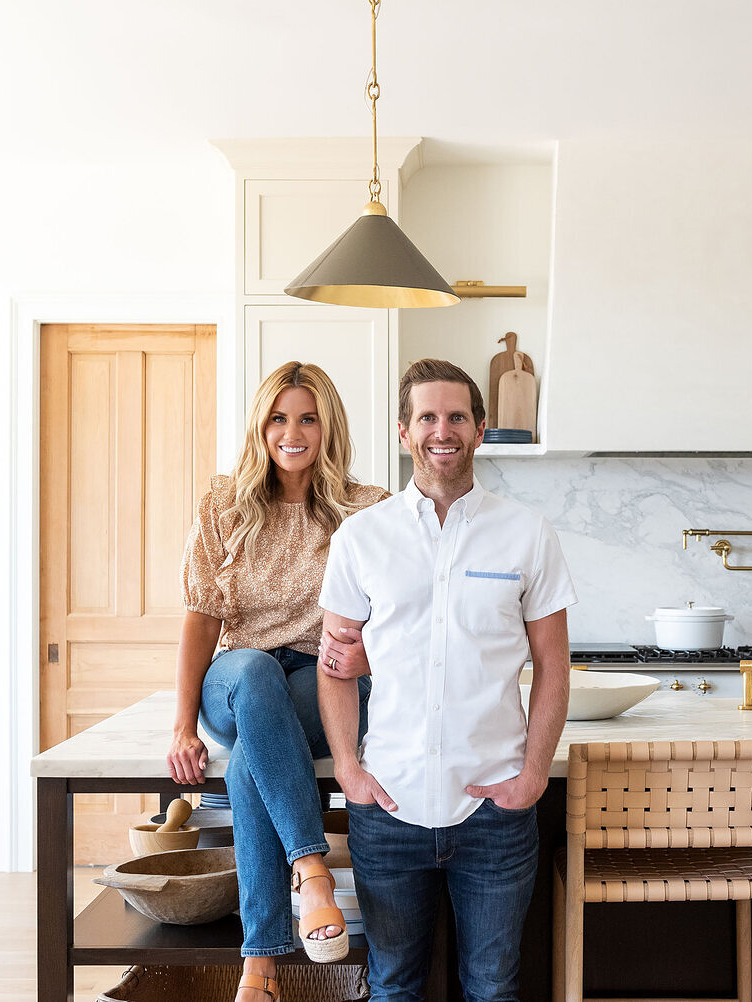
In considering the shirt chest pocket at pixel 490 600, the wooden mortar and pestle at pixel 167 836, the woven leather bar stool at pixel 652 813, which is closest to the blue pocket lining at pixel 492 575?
the shirt chest pocket at pixel 490 600

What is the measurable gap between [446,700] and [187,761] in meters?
0.52

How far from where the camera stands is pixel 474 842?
171cm

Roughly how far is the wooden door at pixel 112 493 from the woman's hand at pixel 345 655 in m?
2.55

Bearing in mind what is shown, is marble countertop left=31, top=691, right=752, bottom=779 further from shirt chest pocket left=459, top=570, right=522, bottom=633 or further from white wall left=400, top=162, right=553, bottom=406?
white wall left=400, top=162, right=553, bottom=406

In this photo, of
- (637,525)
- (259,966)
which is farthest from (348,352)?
(259,966)

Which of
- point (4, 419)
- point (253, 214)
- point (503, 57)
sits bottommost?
point (4, 419)

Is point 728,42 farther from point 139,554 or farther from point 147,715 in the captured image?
point 139,554

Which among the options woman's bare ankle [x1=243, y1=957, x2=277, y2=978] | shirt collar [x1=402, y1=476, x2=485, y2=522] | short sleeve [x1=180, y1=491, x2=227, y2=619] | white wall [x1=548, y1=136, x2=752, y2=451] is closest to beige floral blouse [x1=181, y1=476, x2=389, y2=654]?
short sleeve [x1=180, y1=491, x2=227, y2=619]

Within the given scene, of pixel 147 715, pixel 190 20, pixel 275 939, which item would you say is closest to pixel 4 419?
pixel 190 20

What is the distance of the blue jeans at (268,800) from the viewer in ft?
5.82

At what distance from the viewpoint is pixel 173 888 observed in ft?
6.30

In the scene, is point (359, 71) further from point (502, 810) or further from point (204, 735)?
point (502, 810)

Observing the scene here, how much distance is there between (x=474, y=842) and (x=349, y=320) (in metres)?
2.50

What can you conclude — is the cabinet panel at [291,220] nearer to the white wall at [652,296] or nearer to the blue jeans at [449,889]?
the white wall at [652,296]
